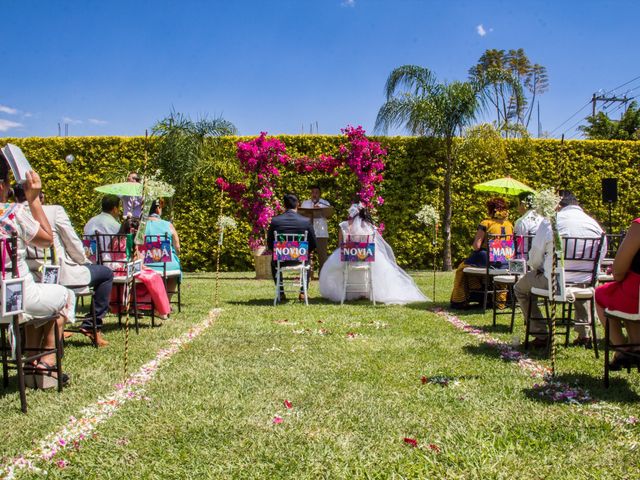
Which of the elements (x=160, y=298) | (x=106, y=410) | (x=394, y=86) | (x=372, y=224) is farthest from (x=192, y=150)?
(x=106, y=410)

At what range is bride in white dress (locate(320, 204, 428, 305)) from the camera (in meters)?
9.98

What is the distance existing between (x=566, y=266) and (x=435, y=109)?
10.1m

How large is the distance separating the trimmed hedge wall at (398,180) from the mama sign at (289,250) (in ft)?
21.2

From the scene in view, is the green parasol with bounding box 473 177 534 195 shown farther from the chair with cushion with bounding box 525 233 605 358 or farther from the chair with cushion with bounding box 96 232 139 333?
the chair with cushion with bounding box 96 232 139 333

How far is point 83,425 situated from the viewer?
381 centimetres

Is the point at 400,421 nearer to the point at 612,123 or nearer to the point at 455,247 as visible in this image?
the point at 455,247

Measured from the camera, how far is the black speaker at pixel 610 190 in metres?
15.4

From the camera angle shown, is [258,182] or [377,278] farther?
[258,182]

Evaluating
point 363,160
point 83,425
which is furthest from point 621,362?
point 363,160

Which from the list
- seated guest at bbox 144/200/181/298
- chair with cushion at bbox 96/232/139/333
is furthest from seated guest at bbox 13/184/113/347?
seated guest at bbox 144/200/181/298

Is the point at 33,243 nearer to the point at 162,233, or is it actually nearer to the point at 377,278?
the point at 162,233

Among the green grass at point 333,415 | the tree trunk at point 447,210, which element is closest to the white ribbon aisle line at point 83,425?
the green grass at point 333,415

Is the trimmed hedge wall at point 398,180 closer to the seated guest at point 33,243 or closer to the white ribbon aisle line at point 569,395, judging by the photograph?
the white ribbon aisle line at point 569,395

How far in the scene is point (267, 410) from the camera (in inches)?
160
